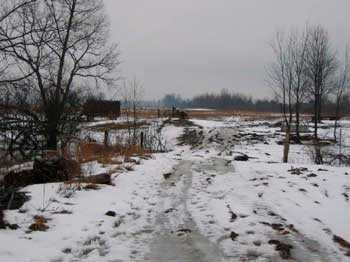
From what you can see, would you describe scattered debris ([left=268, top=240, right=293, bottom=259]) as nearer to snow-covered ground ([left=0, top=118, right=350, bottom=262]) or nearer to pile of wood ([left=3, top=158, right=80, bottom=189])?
snow-covered ground ([left=0, top=118, right=350, bottom=262])

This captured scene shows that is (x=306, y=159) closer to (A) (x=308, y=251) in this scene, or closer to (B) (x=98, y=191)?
(B) (x=98, y=191)

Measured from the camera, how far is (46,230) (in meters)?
5.69

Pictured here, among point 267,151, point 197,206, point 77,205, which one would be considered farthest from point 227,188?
point 267,151

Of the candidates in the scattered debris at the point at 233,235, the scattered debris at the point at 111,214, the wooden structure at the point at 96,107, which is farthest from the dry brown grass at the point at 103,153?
the scattered debris at the point at 233,235

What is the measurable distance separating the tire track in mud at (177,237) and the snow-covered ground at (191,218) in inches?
0.5

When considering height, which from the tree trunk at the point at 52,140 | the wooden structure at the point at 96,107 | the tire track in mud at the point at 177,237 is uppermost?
the wooden structure at the point at 96,107

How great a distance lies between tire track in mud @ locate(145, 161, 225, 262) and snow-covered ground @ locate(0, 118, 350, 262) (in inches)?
0.5

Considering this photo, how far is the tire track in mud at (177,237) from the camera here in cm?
496

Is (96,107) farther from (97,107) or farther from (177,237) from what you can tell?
(177,237)

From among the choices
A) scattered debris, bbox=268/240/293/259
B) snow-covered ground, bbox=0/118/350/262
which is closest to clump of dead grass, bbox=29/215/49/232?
snow-covered ground, bbox=0/118/350/262

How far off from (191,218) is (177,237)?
3.33ft

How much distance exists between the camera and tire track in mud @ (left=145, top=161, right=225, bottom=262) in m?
4.96

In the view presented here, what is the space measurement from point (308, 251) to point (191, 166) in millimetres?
7561

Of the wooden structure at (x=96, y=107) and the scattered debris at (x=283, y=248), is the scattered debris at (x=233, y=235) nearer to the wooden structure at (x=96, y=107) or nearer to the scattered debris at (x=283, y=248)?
the scattered debris at (x=283, y=248)
